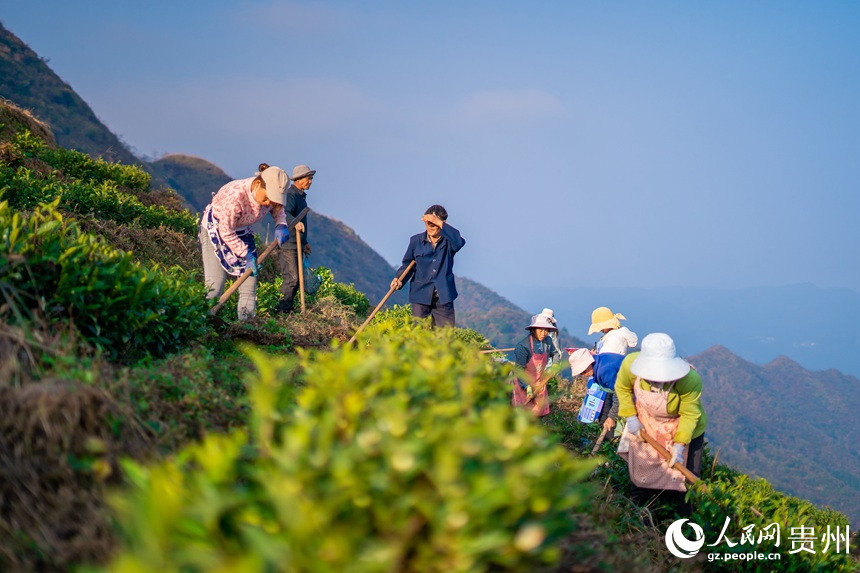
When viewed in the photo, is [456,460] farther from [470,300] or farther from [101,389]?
[470,300]

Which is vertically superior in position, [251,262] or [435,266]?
[435,266]

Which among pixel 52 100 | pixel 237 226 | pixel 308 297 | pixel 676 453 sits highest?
pixel 52 100

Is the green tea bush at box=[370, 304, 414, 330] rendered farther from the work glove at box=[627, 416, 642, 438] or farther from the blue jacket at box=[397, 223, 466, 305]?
the work glove at box=[627, 416, 642, 438]

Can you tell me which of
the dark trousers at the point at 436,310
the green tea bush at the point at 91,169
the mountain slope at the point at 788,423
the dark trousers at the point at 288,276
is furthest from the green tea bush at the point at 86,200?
the mountain slope at the point at 788,423

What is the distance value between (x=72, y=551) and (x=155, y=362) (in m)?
2.23

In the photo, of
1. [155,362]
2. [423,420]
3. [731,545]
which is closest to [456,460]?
[423,420]

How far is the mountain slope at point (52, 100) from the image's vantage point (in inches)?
1560

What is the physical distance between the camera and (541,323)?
28.9ft

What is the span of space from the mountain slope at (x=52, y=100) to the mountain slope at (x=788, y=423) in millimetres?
76528

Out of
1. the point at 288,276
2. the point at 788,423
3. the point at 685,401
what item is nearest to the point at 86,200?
the point at 288,276

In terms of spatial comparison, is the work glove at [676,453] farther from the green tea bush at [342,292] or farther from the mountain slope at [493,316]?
the mountain slope at [493,316]

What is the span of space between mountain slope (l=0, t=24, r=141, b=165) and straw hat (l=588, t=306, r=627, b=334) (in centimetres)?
3577

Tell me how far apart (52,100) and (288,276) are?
4001 cm

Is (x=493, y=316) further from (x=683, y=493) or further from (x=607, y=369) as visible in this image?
(x=683, y=493)
